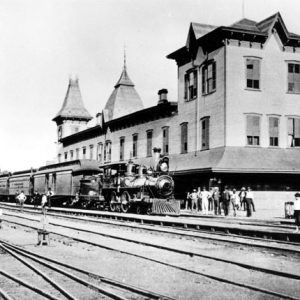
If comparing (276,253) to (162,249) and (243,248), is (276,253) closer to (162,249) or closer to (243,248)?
(243,248)

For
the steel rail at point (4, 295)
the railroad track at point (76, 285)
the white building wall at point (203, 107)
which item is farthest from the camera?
the white building wall at point (203, 107)

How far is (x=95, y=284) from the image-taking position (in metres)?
7.75

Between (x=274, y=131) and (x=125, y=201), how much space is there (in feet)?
33.9

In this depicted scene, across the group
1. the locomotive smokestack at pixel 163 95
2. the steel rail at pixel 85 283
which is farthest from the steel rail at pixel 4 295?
the locomotive smokestack at pixel 163 95

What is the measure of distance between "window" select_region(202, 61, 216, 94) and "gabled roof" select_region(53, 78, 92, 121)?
38315 mm

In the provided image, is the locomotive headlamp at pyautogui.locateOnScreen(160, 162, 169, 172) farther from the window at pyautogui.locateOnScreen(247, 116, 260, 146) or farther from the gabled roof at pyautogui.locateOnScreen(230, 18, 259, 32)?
the gabled roof at pyautogui.locateOnScreen(230, 18, 259, 32)

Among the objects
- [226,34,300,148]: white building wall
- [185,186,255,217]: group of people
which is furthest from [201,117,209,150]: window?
[185,186,255,217]: group of people

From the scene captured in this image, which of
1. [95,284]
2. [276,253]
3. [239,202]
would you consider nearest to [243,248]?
[276,253]

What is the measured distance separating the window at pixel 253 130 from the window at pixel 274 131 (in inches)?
35.4

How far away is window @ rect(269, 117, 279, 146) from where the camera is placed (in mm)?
29422

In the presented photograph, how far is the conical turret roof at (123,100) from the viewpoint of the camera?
169 ft

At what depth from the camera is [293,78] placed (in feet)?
98.9

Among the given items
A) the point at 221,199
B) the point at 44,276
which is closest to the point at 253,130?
the point at 221,199

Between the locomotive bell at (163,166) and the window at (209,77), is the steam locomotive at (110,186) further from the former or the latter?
the window at (209,77)
